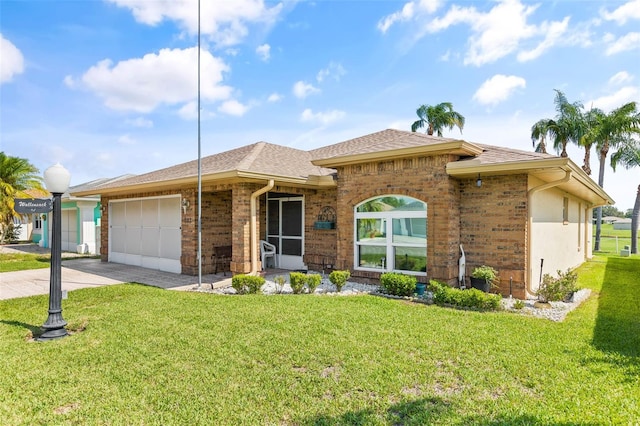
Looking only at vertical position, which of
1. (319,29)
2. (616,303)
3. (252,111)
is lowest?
(616,303)

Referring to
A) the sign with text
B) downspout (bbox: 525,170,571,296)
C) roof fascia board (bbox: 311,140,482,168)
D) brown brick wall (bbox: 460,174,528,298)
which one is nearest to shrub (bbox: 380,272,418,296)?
brown brick wall (bbox: 460,174,528,298)

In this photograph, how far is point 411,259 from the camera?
8859 millimetres

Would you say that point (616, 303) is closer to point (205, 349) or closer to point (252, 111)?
point (205, 349)

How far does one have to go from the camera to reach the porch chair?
1176 centimetres

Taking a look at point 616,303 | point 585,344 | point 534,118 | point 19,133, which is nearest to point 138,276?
point 19,133

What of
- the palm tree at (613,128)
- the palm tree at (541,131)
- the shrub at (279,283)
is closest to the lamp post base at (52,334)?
the shrub at (279,283)

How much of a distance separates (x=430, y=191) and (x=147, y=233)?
1026 centimetres

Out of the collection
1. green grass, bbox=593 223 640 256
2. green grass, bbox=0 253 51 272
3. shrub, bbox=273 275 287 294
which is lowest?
green grass, bbox=593 223 640 256

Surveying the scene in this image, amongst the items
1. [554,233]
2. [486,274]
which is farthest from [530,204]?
[554,233]

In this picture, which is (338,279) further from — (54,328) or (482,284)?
(54,328)

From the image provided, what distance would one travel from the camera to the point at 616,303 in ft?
25.5

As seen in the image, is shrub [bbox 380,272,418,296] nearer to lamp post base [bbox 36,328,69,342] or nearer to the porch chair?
the porch chair

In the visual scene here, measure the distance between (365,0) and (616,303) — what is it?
9.49 meters

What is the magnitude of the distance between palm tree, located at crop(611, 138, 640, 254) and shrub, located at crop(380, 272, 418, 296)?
23578 mm
